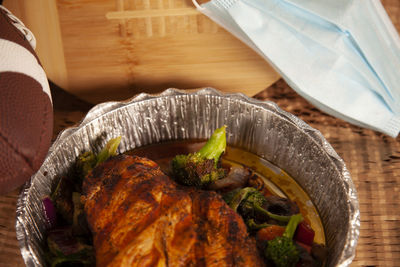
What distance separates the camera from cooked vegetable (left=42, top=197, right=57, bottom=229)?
1.76m

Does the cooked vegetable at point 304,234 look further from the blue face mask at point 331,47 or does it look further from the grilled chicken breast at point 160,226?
the blue face mask at point 331,47

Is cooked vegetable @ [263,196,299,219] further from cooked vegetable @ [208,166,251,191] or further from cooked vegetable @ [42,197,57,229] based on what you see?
cooked vegetable @ [42,197,57,229]

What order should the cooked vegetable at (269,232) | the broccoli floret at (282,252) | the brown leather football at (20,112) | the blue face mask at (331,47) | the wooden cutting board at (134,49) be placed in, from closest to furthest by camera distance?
the brown leather football at (20,112), the broccoli floret at (282,252), the cooked vegetable at (269,232), the blue face mask at (331,47), the wooden cutting board at (134,49)

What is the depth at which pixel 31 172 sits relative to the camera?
1521 mm

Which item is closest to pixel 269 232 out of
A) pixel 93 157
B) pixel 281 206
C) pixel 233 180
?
pixel 281 206

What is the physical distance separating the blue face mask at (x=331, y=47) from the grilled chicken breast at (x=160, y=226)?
3.03ft

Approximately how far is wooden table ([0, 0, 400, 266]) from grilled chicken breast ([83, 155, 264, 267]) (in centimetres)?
55

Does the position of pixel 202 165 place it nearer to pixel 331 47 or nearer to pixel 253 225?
pixel 253 225

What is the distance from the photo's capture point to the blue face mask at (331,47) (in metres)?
2.08

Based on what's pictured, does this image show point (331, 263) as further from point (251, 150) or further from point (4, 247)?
point (4, 247)

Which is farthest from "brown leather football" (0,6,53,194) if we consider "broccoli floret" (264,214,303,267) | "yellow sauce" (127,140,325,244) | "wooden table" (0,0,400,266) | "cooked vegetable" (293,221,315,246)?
"cooked vegetable" (293,221,315,246)

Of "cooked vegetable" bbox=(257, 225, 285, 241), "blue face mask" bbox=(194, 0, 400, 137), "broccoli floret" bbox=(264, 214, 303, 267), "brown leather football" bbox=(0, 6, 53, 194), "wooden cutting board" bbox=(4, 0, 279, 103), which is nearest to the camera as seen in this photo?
"brown leather football" bbox=(0, 6, 53, 194)

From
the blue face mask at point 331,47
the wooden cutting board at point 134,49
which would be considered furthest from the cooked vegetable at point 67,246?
the blue face mask at point 331,47

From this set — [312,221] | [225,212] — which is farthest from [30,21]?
[312,221]
